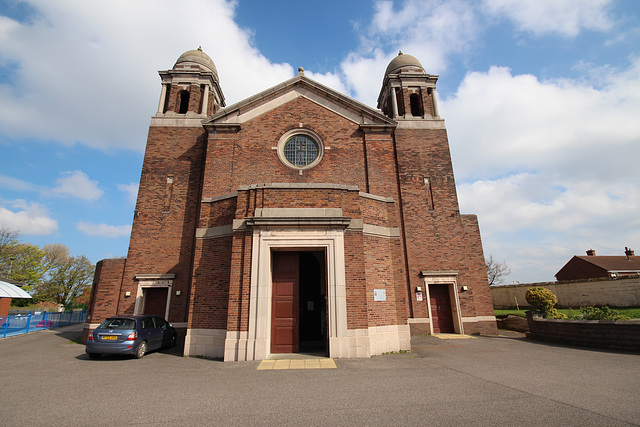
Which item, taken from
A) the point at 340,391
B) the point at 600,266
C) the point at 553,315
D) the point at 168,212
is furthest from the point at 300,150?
the point at 600,266

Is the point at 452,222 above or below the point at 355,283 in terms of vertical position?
above

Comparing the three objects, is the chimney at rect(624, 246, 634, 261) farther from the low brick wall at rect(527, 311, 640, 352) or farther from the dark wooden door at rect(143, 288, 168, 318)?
the dark wooden door at rect(143, 288, 168, 318)

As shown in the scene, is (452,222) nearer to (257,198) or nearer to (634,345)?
(634,345)

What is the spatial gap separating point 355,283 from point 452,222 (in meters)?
8.89

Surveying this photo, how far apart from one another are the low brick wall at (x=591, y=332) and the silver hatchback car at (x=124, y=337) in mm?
16133

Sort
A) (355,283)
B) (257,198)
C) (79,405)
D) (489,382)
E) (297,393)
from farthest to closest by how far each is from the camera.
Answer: (257,198), (355,283), (489,382), (297,393), (79,405)

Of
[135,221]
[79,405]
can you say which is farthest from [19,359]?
[79,405]

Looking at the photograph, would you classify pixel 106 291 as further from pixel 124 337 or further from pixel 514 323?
pixel 514 323

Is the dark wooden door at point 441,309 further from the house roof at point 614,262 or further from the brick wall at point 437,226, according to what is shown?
the house roof at point 614,262

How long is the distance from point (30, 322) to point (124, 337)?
52.3ft

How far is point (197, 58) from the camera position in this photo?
19578 mm

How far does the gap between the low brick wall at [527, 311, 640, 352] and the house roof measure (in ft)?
110

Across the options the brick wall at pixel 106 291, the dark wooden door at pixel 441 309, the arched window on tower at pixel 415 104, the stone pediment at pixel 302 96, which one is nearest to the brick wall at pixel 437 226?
the dark wooden door at pixel 441 309

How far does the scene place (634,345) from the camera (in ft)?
32.7
